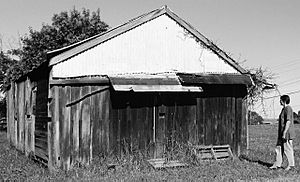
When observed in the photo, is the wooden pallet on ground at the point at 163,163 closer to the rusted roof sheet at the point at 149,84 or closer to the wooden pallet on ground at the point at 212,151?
the wooden pallet on ground at the point at 212,151

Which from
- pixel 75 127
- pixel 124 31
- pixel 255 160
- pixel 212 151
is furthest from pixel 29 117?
pixel 255 160

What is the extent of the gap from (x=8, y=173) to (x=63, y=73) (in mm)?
3125

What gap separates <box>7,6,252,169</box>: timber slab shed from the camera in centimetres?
1181

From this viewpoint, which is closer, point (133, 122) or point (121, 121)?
point (121, 121)


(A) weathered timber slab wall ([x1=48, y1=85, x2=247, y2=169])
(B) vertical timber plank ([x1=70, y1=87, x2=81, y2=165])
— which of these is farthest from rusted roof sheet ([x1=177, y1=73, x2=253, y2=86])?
(B) vertical timber plank ([x1=70, y1=87, x2=81, y2=165])

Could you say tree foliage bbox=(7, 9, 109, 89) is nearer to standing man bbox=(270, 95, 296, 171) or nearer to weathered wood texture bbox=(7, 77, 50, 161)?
weathered wood texture bbox=(7, 77, 50, 161)

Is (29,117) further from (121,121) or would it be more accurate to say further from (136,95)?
(136,95)

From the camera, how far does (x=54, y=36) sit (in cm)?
3428

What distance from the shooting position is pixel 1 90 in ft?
109

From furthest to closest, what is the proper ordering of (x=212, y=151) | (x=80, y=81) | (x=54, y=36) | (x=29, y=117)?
(x=54, y=36) → (x=29, y=117) → (x=212, y=151) → (x=80, y=81)

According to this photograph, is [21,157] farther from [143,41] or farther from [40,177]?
[143,41]

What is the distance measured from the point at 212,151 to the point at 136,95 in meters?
3.32

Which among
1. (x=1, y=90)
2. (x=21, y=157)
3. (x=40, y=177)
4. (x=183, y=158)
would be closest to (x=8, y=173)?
(x=40, y=177)

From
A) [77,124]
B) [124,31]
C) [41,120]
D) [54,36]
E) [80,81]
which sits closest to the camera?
[80,81]
